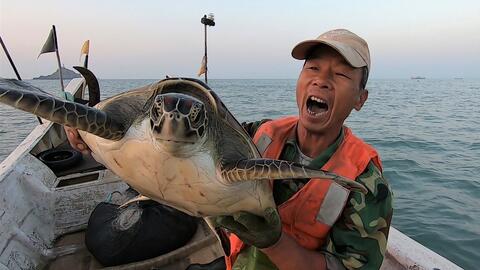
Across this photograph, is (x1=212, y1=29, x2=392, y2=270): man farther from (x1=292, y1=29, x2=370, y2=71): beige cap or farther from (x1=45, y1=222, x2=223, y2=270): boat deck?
(x1=45, y1=222, x2=223, y2=270): boat deck

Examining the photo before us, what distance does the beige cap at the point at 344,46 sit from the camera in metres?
1.92

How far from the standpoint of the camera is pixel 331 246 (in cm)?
196

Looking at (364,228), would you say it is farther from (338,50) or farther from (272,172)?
(338,50)

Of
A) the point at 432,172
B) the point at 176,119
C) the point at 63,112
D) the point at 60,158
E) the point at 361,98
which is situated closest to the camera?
the point at 176,119

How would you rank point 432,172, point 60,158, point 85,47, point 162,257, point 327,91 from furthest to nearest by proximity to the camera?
point 432,172 < point 85,47 < point 60,158 < point 162,257 < point 327,91

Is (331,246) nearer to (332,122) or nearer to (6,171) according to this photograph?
(332,122)

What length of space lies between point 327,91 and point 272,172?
2.36 ft

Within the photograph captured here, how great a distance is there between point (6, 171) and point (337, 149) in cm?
331

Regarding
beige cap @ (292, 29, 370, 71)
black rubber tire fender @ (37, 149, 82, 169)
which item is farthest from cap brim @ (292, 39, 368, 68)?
black rubber tire fender @ (37, 149, 82, 169)

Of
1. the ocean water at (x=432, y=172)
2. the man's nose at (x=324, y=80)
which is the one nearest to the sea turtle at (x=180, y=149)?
the man's nose at (x=324, y=80)

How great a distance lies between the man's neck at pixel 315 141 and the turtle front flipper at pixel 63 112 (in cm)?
110

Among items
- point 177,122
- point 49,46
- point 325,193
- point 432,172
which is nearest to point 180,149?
point 177,122

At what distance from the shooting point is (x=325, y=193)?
199 centimetres

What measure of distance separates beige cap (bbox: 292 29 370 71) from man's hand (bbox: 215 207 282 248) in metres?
0.91
